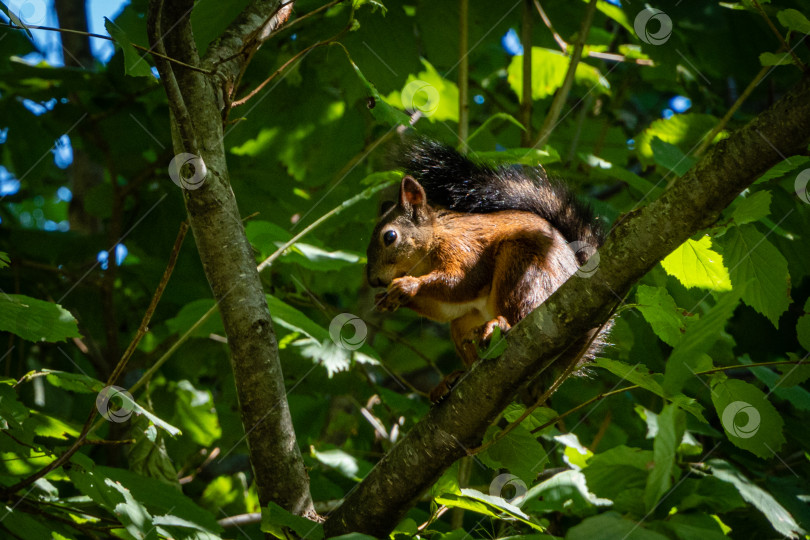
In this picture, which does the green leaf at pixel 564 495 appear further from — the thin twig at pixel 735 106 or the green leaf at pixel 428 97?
the green leaf at pixel 428 97

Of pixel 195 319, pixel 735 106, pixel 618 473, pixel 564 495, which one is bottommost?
pixel 618 473

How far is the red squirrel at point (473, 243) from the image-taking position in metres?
1.85

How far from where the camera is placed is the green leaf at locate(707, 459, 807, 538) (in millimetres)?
1747

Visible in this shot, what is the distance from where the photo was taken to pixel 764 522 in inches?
76.3

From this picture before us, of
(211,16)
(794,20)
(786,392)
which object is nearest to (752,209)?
(794,20)

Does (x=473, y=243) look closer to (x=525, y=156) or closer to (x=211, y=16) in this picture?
(x=525, y=156)

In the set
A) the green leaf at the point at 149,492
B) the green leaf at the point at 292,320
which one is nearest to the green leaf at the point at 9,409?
the green leaf at the point at 149,492

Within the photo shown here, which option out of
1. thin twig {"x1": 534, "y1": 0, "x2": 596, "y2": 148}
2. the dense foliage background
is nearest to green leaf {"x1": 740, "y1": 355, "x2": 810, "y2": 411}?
the dense foliage background

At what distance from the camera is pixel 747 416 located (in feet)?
4.31

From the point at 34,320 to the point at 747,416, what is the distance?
128 centimetres

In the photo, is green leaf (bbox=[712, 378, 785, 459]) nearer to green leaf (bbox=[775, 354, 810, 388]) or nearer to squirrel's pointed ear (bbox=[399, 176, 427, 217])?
green leaf (bbox=[775, 354, 810, 388])

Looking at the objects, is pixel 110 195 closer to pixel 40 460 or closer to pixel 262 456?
pixel 40 460

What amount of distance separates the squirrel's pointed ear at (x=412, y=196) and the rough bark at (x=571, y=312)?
36.8 inches

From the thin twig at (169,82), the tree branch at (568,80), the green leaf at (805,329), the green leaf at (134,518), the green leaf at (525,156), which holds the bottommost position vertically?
the green leaf at (805,329)
